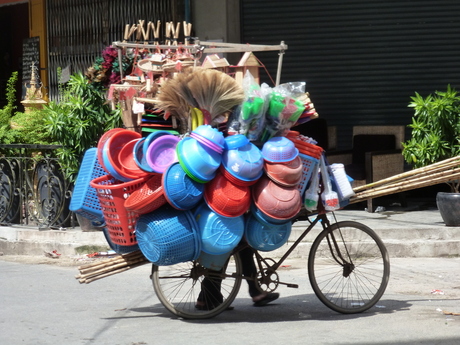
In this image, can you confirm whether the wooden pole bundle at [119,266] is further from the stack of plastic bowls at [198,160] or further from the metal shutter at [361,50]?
the metal shutter at [361,50]

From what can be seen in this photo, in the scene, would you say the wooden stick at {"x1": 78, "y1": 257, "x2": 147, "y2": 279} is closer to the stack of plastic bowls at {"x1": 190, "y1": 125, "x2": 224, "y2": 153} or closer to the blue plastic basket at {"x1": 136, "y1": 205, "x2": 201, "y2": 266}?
the blue plastic basket at {"x1": 136, "y1": 205, "x2": 201, "y2": 266}

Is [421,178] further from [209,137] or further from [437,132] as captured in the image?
[437,132]

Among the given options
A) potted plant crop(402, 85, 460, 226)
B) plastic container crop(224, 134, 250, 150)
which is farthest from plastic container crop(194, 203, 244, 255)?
potted plant crop(402, 85, 460, 226)

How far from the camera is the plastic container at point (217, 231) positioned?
5.37 m

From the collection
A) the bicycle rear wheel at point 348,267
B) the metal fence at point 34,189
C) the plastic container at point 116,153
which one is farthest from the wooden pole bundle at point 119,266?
the metal fence at point 34,189

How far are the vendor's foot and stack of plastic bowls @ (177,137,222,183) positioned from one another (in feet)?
4.51

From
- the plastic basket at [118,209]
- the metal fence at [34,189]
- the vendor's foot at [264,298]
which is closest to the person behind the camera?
the plastic basket at [118,209]

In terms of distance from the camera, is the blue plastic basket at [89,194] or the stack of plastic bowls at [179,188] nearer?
the stack of plastic bowls at [179,188]

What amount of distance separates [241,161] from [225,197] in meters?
0.28

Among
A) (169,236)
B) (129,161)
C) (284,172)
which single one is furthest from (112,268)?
(284,172)

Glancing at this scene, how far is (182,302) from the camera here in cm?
607

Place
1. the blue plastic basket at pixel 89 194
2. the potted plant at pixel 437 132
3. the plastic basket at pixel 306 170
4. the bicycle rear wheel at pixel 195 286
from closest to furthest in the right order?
the plastic basket at pixel 306 170 < the blue plastic basket at pixel 89 194 < the bicycle rear wheel at pixel 195 286 < the potted plant at pixel 437 132

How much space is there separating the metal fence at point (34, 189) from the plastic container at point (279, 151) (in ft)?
14.4

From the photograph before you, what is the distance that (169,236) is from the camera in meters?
5.32
